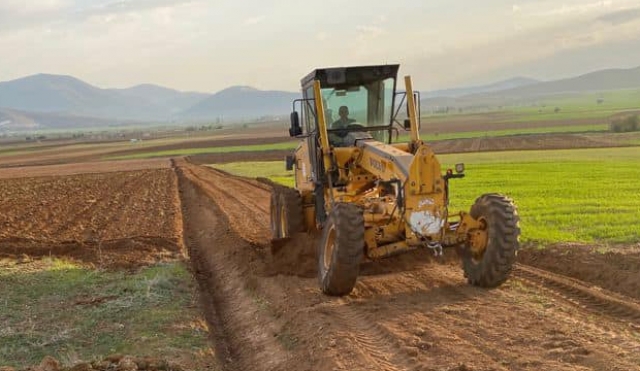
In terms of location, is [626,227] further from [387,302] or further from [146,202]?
[146,202]

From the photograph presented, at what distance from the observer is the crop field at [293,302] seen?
7.27 meters

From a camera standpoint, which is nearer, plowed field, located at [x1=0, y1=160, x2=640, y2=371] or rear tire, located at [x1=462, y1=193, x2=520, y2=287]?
plowed field, located at [x1=0, y1=160, x2=640, y2=371]

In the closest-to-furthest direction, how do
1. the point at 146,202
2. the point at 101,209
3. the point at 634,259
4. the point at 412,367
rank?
the point at 412,367 < the point at 634,259 < the point at 101,209 < the point at 146,202

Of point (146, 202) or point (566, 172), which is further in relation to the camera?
point (566, 172)

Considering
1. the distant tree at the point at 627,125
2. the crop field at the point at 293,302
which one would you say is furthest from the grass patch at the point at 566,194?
the distant tree at the point at 627,125

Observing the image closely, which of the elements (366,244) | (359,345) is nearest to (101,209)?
(366,244)

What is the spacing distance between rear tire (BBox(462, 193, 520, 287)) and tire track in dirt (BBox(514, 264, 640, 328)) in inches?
35.5

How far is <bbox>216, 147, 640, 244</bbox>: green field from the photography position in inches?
571

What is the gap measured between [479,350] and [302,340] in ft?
7.20

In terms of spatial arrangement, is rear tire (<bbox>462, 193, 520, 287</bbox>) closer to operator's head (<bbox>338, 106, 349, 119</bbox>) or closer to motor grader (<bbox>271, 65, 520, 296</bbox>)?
motor grader (<bbox>271, 65, 520, 296</bbox>)

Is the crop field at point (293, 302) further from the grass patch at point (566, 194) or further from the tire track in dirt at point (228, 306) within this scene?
the grass patch at point (566, 194)

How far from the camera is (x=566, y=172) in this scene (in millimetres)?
31656

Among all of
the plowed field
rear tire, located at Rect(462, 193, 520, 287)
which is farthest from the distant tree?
rear tire, located at Rect(462, 193, 520, 287)

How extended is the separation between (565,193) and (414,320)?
16071 mm
